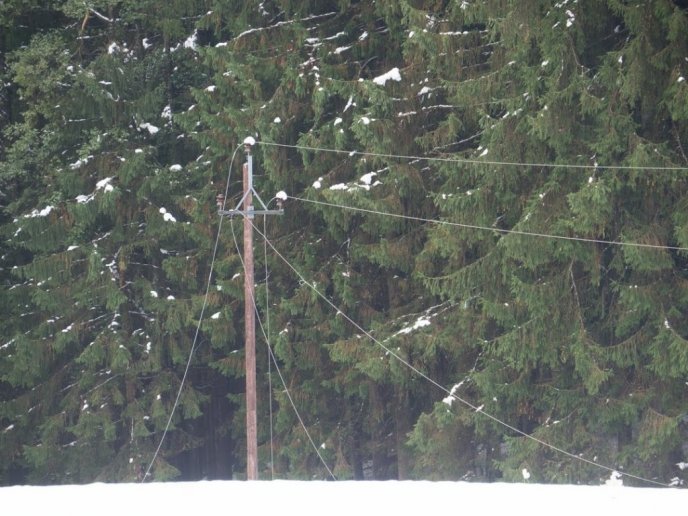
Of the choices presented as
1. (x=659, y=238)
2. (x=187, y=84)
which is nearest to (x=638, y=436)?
(x=659, y=238)

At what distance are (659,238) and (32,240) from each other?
13122 mm

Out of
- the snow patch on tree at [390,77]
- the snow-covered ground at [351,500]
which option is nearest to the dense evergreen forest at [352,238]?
the snow patch on tree at [390,77]

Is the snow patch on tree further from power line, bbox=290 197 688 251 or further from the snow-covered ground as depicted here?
the snow-covered ground

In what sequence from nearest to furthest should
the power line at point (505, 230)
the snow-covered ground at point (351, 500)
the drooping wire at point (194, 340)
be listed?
the snow-covered ground at point (351, 500)
the power line at point (505, 230)
the drooping wire at point (194, 340)

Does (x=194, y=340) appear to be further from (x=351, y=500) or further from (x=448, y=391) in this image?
(x=351, y=500)

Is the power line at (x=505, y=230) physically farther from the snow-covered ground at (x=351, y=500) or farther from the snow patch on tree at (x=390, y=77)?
the snow-covered ground at (x=351, y=500)

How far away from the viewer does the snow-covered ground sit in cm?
978

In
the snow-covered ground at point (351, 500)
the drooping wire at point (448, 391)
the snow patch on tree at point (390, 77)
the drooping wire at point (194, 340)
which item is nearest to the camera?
the snow-covered ground at point (351, 500)

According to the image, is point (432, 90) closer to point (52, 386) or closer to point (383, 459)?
point (383, 459)

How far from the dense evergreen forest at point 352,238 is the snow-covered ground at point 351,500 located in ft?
24.7

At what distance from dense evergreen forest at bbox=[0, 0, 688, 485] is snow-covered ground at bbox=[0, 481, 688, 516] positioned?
7534 mm

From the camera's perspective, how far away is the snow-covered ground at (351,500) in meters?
9.78

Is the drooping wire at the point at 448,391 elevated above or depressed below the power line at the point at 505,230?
below

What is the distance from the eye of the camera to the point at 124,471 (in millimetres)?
23969
